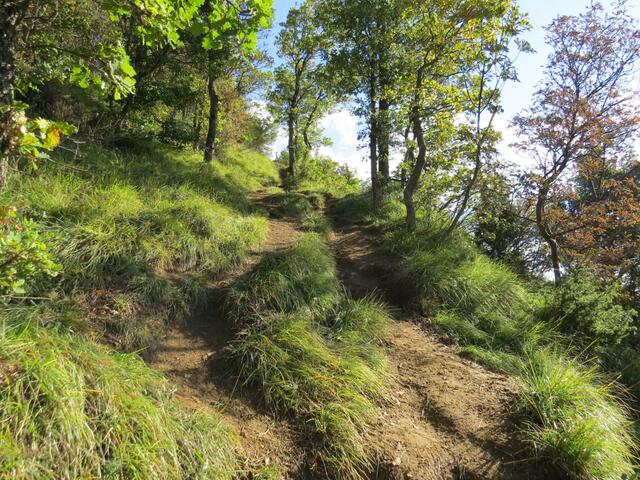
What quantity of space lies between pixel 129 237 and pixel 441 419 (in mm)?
4414

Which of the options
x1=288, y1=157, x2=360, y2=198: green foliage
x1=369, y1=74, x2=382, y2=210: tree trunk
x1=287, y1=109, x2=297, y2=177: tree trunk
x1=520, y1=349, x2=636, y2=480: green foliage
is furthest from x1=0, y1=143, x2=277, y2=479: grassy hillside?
x1=287, y1=109, x2=297, y2=177: tree trunk

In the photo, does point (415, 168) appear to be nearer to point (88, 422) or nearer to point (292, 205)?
point (292, 205)

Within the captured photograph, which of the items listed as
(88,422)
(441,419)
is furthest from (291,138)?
(88,422)

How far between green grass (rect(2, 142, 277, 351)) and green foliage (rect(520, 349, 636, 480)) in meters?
3.96

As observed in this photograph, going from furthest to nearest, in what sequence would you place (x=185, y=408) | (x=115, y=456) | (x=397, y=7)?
(x=397, y=7) < (x=185, y=408) < (x=115, y=456)

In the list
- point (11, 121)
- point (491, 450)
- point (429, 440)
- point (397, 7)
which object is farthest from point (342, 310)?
point (397, 7)

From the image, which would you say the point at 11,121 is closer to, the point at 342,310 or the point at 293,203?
the point at 342,310

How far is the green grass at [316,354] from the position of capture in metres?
3.28

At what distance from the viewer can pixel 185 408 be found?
324 centimetres

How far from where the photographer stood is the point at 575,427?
333 cm

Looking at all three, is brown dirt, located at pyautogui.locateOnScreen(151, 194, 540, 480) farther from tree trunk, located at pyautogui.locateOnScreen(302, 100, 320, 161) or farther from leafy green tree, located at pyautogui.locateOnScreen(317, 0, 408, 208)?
tree trunk, located at pyautogui.locateOnScreen(302, 100, 320, 161)

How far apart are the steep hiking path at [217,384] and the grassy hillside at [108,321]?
188 millimetres

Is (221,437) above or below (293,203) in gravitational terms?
below

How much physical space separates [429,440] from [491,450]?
1.81 ft
